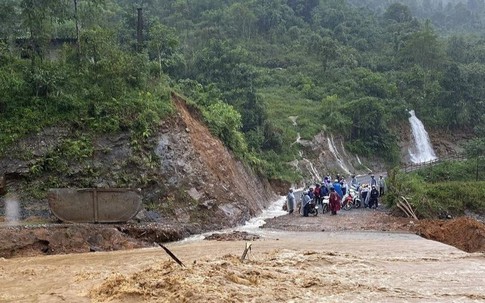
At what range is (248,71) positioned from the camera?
161 ft

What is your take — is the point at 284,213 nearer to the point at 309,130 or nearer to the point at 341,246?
the point at 341,246

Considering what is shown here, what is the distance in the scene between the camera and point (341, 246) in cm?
1761

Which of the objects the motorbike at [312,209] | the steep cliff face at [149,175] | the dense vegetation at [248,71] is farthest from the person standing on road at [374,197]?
the dense vegetation at [248,71]

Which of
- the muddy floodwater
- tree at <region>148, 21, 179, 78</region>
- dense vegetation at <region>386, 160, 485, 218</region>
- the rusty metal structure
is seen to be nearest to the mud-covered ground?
the muddy floodwater

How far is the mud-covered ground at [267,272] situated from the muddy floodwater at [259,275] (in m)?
0.02

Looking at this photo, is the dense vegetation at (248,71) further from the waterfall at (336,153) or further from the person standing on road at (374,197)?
the person standing on road at (374,197)

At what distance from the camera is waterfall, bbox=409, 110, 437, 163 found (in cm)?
5944

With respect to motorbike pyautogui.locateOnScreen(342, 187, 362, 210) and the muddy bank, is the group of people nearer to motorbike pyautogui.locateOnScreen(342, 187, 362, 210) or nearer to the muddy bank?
motorbike pyautogui.locateOnScreen(342, 187, 362, 210)

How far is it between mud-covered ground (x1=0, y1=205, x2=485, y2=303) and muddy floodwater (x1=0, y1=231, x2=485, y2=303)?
21 mm

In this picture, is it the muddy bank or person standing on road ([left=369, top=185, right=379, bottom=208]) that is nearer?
the muddy bank

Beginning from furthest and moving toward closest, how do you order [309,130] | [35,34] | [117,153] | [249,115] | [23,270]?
[309,130] < [249,115] < [35,34] < [117,153] < [23,270]

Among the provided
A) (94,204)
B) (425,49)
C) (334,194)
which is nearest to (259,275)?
(94,204)

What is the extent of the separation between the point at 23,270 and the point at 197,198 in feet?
32.4

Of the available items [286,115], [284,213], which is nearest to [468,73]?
[286,115]
